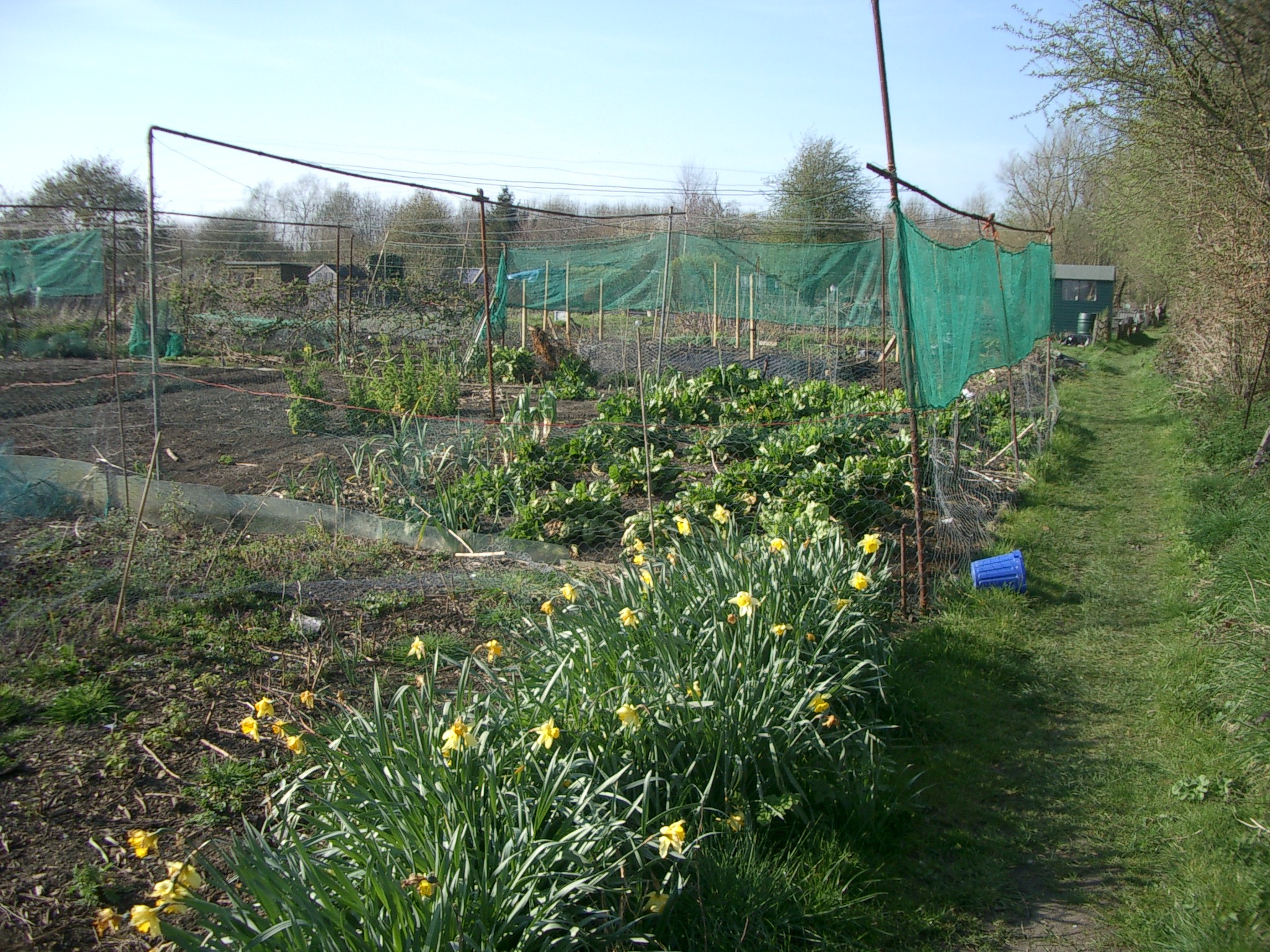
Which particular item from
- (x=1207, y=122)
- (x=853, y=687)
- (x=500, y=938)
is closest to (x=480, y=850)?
(x=500, y=938)

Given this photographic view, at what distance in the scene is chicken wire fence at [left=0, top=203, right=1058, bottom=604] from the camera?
6.32 metres

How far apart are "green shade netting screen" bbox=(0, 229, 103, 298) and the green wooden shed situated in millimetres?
29741

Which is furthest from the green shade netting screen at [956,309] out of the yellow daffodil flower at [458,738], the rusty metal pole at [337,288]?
the rusty metal pole at [337,288]

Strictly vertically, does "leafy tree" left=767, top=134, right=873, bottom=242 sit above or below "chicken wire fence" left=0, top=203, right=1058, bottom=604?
above

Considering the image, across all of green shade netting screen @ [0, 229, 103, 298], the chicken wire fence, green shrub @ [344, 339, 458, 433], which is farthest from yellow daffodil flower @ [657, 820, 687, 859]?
green shade netting screen @ [0, 229, 103, 298]

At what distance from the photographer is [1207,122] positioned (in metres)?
8.00

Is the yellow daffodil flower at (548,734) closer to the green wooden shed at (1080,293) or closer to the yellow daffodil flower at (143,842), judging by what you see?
the yellow daffodil flower at (143,842)

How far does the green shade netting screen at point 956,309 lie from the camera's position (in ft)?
17.7

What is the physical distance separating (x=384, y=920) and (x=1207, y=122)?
9.39 meters

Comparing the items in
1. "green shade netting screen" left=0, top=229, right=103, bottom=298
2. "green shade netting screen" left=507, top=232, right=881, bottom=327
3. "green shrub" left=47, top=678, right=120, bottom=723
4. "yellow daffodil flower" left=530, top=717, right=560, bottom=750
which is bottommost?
"green shrub" left=47, top=678, right=120, bottom=723

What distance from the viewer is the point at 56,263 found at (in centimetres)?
912

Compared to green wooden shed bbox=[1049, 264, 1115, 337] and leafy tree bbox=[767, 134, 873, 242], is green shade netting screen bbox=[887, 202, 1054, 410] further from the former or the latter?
green wooden shed bbox=[1049, 264, 1115, 337]

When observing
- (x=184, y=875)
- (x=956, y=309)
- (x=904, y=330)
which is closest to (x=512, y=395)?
(x=956, y=309)

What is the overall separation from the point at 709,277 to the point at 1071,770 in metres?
11.3
